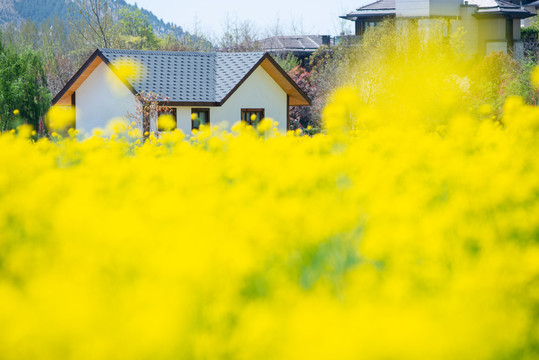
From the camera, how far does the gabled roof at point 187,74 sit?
25766 millimetres

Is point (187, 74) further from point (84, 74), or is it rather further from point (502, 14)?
point (502, 14)

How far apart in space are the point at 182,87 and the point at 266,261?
77.7 feet

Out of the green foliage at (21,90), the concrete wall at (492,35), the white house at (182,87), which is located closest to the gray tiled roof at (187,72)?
the white house at (182,87)

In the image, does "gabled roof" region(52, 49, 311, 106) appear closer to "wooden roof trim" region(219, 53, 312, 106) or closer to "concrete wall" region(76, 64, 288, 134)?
"wooden roof trim" region(219, 53, 312, 106)

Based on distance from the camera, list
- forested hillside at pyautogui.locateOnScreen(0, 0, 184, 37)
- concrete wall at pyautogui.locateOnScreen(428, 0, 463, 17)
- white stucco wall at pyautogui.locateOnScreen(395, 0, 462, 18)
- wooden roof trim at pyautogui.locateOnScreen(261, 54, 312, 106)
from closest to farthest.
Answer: wooden roof trim at pyautogui.locateOnScreen(261, 54, 312, 106) → white stucco wall at pyautogui.locateOnScreen(395, 0, 462, 18) → concrete wall at pyautogui.locateOnScreen(428, 0, 463, 17) → forested hillside at pyautogui.locateOnScreen(0, 0, 184, 37)

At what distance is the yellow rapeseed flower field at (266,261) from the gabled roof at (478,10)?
50472mm

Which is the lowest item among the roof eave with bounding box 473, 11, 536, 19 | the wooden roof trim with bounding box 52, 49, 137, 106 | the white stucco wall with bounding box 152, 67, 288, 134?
the white stucco wall with bounding box 152, 67, 288, 134

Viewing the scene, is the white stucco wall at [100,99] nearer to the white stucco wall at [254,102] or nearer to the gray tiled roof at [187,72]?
the gray tiled roof at [187,72]

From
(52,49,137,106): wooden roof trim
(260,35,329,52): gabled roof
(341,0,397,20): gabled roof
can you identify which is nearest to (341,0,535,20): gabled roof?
(341,0,397,20): gabled roof

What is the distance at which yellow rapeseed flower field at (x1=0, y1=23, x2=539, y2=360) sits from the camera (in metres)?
2.00

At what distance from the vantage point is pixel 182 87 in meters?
26.3

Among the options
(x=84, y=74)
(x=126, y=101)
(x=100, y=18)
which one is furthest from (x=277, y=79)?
(x=100, y=18)

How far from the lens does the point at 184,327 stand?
2332 mm

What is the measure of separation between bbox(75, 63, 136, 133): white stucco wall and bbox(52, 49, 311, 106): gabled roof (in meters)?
0.39
